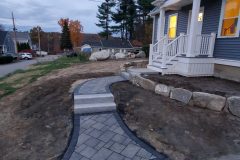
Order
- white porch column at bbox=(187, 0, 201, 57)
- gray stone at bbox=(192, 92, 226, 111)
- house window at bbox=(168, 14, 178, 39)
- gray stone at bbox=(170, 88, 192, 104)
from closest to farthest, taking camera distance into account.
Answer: gray stone at bbox=(192, 92, 226, 111)
gray stone at bbox=(170, 88, 192, 104)
white porch column at bbox=(187, 0, 201, 57)
house window at bbox=(168, 14, 178, 39)

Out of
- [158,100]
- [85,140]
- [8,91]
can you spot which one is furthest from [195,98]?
[8,91]

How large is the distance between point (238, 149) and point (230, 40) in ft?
14.3

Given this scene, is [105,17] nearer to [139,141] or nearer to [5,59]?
[5,59]

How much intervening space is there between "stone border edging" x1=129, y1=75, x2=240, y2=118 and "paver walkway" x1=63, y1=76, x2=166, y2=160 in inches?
65.5

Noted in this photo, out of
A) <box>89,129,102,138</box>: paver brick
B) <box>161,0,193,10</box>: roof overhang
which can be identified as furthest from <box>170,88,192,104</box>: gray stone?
<box>161,0,193,10</box>: roof overhang

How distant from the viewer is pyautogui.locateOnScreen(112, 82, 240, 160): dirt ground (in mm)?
3348

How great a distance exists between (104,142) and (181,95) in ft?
8.03

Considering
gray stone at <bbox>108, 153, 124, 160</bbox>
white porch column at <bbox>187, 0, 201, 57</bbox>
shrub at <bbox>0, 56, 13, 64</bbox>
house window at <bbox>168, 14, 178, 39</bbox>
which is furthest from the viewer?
shrub at <bbox>0, 56, 13, 64</bbox>

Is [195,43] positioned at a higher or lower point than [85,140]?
higher

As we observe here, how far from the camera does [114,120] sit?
4309 millimetres

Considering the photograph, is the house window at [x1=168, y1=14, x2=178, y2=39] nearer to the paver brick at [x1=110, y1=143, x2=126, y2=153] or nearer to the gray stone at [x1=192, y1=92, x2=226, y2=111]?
the gray stone at [x1=192, y1=92, x2=226, y2=111]

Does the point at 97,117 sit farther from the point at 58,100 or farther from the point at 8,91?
the point at 8,91

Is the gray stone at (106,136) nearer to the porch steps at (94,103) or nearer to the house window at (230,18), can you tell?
the porch steps at (94,103)

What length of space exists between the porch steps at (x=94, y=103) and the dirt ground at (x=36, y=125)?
0.88 feet
